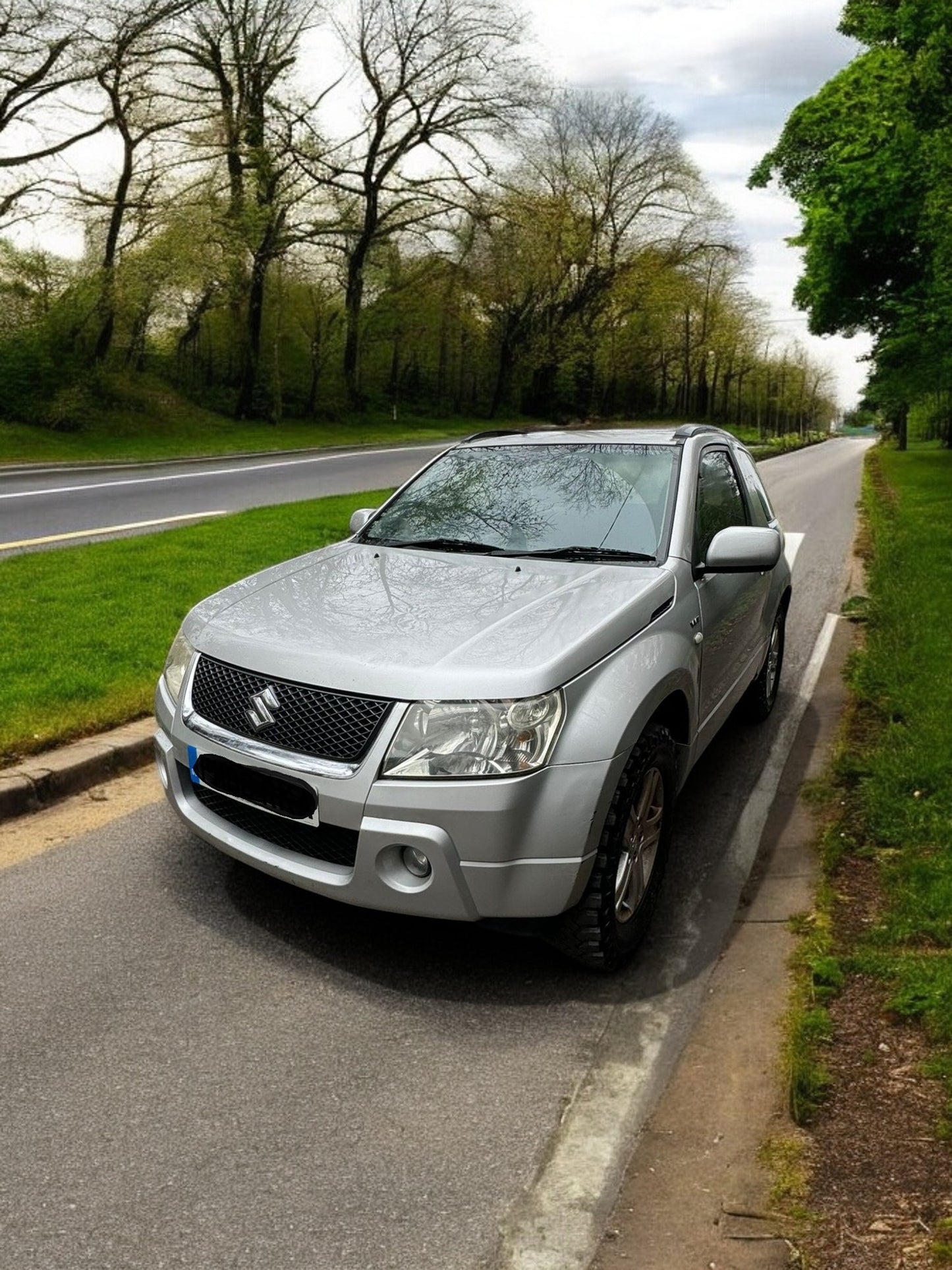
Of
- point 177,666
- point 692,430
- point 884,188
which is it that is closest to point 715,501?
point 692,430

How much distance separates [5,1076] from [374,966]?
1.14 meters

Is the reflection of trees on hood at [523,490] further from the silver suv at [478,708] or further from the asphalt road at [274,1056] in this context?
→ the asphalt road at [274,1056]

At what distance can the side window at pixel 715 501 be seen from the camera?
450cm

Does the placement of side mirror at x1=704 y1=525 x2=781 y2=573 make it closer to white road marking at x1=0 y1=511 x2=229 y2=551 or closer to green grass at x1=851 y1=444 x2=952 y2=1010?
green grass at x1=851 y1=444 x2=952 y2=1010

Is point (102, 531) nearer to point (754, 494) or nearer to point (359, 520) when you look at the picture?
point (359, 520)

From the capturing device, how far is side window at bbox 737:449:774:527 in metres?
5.70

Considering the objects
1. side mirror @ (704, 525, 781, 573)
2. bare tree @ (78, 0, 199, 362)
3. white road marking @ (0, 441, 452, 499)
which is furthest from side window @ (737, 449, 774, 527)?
bare tree @ (78, 0, 199, 362)

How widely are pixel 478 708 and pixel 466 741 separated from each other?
4.0 inches

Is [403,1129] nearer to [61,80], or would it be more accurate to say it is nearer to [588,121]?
[61,80]

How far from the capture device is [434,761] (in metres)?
3.08

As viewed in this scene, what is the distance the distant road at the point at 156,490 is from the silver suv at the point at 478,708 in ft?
26.1

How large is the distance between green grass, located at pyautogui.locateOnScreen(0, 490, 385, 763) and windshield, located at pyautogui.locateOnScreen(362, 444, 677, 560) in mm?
1943

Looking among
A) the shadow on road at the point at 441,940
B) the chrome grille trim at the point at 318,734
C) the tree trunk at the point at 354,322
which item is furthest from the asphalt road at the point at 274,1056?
the tree trunk at the point at 354,322

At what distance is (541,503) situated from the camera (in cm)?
454
